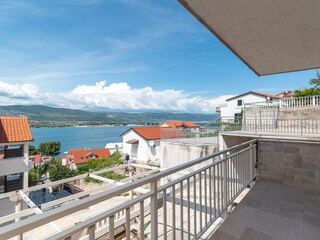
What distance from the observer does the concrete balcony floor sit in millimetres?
2055

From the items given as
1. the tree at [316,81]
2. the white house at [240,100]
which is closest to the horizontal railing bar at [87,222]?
the tree at [316,81]

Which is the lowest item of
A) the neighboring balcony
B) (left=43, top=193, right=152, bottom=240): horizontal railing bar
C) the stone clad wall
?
the neighboring balcony

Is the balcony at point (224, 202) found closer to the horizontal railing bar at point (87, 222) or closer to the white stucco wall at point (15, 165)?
the horizontal railing bar at point (87, 222)

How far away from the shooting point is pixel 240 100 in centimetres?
2539

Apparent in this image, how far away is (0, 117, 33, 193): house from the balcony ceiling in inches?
388

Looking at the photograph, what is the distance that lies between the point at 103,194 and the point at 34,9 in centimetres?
1067

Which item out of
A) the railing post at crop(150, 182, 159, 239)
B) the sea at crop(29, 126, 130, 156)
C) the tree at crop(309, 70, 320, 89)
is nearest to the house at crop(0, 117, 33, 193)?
the railing post at crop(150, 182, 159, 239)

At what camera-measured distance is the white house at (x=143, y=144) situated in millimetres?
20297

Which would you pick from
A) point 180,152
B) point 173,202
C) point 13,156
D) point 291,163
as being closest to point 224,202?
point 173,202

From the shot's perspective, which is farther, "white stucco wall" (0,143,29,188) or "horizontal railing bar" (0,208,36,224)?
"white stucco wall" (0,143,29,188)

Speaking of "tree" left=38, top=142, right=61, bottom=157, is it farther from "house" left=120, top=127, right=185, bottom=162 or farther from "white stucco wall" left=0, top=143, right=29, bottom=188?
"white stucco wall" left=0, top=143, right=29, bottom=188

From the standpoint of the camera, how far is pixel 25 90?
59781 millimetres

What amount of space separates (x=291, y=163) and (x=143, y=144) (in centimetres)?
1804

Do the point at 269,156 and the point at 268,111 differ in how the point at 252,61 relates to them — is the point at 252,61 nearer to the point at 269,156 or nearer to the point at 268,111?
the point at 269,156
